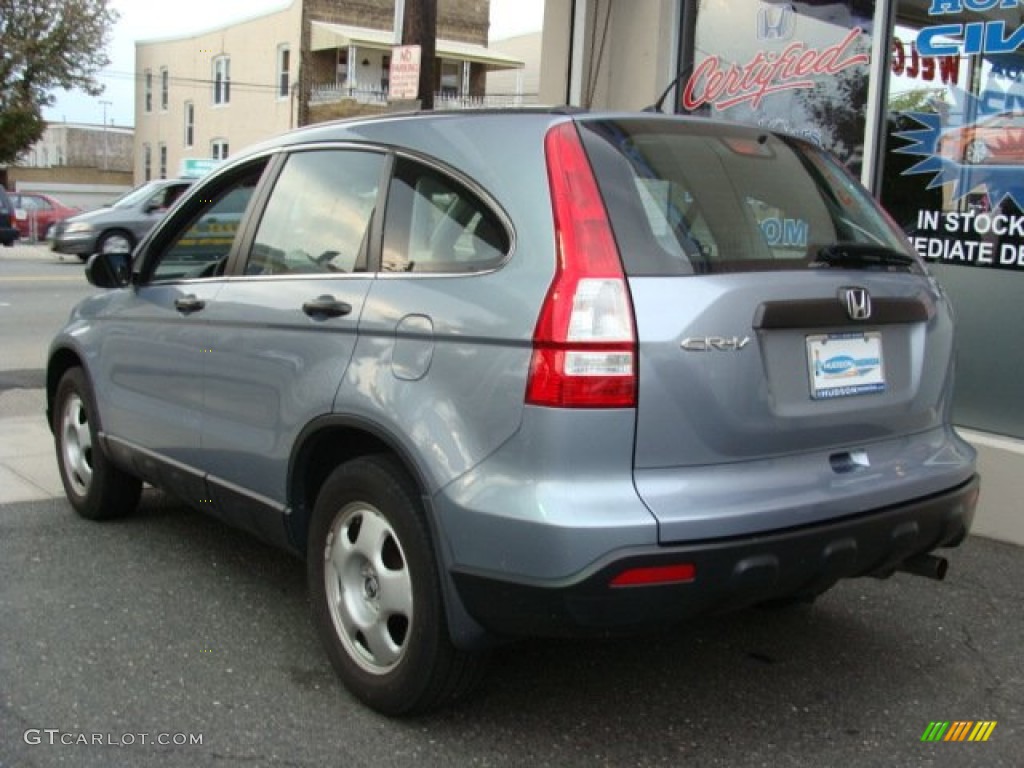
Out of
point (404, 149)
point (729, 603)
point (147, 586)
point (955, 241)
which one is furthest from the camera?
point (955, 241)

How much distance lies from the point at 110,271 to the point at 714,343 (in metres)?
3.07

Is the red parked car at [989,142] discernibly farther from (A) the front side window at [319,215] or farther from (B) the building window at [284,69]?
(B) the building window at [284,69]

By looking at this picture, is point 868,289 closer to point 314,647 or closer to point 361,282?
point 361,282

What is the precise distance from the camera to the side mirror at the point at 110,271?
481 cm

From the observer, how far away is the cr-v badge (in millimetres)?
2799

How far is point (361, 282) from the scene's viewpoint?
341cm

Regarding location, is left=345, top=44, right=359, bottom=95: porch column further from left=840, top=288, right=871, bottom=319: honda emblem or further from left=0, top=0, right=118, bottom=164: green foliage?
left=840, top=288, right=871, bottom=319: honda emblem

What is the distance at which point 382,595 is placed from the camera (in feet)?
10.7

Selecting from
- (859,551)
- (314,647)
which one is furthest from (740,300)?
(314,647)

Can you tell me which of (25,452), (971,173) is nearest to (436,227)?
(971,173)

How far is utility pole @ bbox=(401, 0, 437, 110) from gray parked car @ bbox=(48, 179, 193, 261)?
13.5 metres

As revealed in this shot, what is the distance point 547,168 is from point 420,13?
20.0 ft

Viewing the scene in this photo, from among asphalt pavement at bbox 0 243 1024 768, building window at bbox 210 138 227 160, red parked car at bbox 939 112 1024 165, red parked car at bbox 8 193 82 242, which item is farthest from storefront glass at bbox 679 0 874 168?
building window at bbox 210 138 227 160

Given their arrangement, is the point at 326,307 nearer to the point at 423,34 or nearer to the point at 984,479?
the point at 984,479
